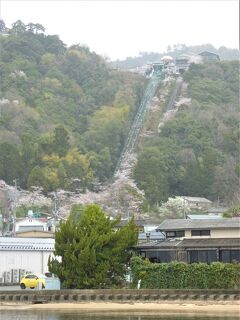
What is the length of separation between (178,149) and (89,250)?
70.9 meters

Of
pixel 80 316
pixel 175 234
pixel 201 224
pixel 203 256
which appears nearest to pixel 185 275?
pixel 203 256

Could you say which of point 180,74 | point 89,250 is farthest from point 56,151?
point 89,250

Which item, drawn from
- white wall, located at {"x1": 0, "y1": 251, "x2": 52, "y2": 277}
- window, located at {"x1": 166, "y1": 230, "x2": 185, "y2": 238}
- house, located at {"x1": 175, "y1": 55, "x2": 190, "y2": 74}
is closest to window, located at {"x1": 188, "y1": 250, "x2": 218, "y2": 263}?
window, located at {"x1": 166, "y1": 230, "x2": 185, "y2": 238}

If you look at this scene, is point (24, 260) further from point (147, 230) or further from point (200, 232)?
point (147, 230)

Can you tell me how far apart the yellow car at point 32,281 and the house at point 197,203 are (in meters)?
49.2

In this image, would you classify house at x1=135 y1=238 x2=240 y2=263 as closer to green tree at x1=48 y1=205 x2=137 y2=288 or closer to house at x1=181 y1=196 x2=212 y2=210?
green tree at x1=48 y1=205 x2=137 y2=288

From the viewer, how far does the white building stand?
48188 millimetres

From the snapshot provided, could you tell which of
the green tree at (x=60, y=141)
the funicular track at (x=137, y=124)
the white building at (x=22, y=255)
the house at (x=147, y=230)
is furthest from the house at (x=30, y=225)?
the funicular track at (x=137, y=124)

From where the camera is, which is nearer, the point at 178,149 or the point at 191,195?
the point at 191,195

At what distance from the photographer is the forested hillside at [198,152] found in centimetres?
9969

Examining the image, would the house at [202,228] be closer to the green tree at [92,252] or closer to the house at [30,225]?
the green tree at [92,252]

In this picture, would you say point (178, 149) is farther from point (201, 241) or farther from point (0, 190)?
point (201, 241)

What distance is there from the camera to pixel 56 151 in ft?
334

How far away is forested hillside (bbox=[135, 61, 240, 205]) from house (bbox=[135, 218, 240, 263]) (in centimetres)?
4963
